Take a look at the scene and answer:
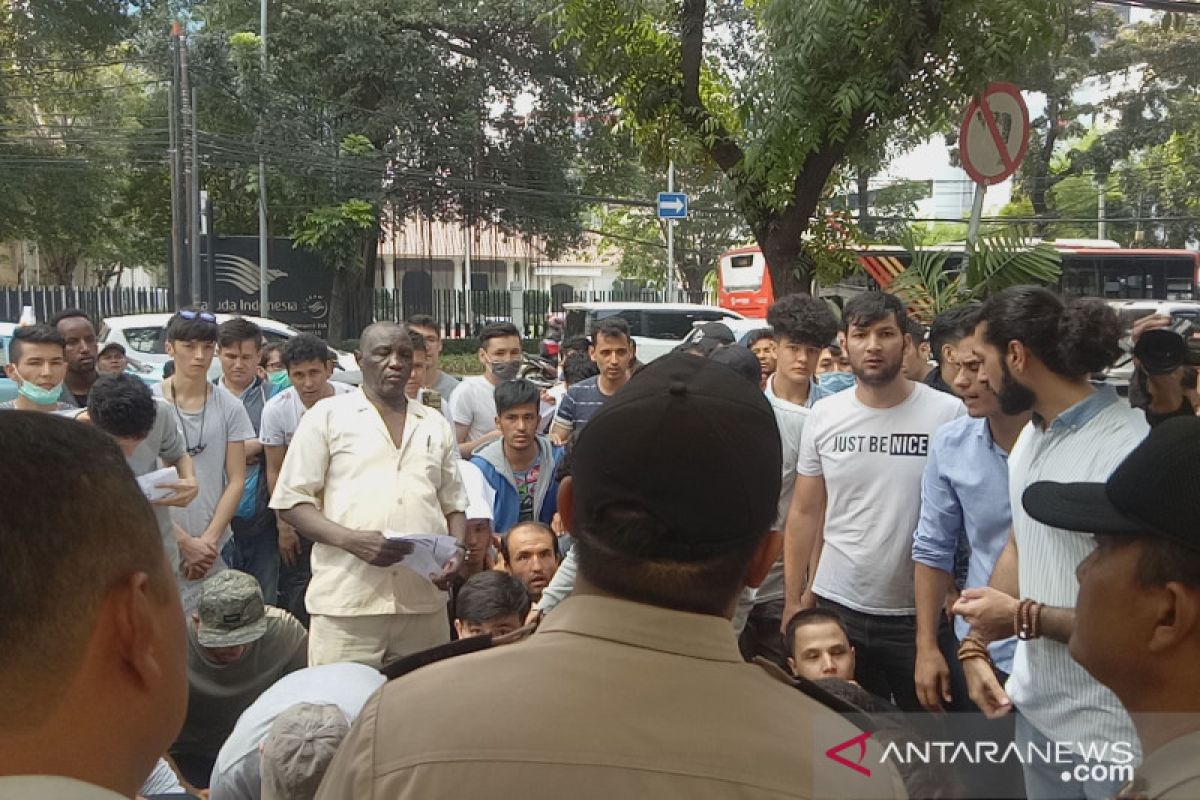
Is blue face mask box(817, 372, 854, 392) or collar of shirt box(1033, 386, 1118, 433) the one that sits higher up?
collar of shirt box(1033, 386, 1118, 433)

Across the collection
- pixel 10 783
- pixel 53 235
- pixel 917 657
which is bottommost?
pixel 917 657

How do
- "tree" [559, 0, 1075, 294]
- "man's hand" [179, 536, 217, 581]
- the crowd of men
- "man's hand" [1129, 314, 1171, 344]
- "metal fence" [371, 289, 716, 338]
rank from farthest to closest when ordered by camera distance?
"metal fence" [371, 289, 716, 338]
"tree" [559, 0, 1075, 294]
"man's hand" [179, 536, 217, 581]
"man's hand" [1129, 314, 1171, 344]
the crowd of men

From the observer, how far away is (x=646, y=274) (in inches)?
1713

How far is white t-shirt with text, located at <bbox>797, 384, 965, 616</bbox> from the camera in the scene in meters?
4.30

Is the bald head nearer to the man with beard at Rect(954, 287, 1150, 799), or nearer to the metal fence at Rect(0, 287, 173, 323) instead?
the man with beard at Rect(954, 287, 1150, 799)

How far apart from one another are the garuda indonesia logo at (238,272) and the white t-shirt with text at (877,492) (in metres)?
23.3

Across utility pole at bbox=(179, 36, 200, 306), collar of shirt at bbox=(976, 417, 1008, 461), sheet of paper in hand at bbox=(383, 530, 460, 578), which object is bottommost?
sheet of paper in hand at bbox=(383, 530, 460, 578)

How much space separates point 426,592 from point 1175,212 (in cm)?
3282

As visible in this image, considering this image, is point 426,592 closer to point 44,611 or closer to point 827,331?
point 827,331

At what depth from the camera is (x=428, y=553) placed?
14.6ft

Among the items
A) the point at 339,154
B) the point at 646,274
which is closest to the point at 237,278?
the point at 339,154

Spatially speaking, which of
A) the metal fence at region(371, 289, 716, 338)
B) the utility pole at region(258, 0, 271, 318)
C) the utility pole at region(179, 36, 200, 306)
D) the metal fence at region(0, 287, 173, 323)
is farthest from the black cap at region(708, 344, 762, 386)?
the metal fence at region(371, 289, 716, 338)

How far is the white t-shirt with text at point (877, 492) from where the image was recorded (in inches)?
169

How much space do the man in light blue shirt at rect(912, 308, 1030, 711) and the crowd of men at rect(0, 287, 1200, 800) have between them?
13 millimetres
